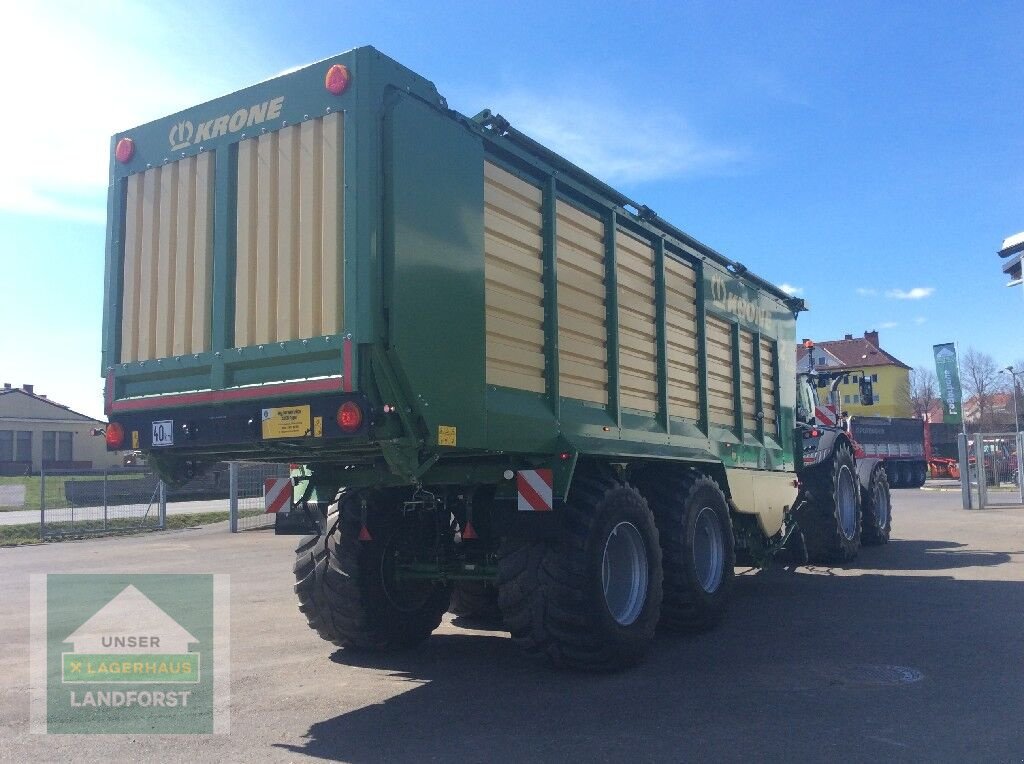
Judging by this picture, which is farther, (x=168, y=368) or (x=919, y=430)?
(x=919, y=430)

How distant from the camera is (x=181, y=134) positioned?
591 cm

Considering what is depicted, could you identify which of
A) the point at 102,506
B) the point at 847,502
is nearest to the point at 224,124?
the point at 847,502

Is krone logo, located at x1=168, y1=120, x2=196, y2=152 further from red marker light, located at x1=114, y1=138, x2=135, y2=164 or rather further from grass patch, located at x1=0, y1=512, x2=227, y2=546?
grass patch, located at x1=0, y1=512, x2=227, y2=546

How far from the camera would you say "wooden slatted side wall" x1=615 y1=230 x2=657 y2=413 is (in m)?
7.28

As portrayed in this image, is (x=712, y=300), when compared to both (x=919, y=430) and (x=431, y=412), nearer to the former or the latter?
(x=431, y=412)

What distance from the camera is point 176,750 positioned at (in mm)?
4715

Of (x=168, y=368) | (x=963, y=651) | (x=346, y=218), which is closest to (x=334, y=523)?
(x=168, y=368)

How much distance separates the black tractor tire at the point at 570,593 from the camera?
5.91 meters

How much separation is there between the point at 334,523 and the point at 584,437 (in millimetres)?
2112

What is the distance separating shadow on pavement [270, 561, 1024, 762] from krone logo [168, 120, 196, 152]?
382 centimetres

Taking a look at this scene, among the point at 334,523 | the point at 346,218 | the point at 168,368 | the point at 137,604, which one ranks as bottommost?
the point at 137,604

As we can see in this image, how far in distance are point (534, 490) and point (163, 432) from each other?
8.03 feet

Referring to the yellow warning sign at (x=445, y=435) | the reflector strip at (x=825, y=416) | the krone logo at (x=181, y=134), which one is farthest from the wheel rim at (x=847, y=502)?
the krone logo at (x=181, y=134)

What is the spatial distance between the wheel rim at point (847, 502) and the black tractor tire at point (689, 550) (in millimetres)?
5321
